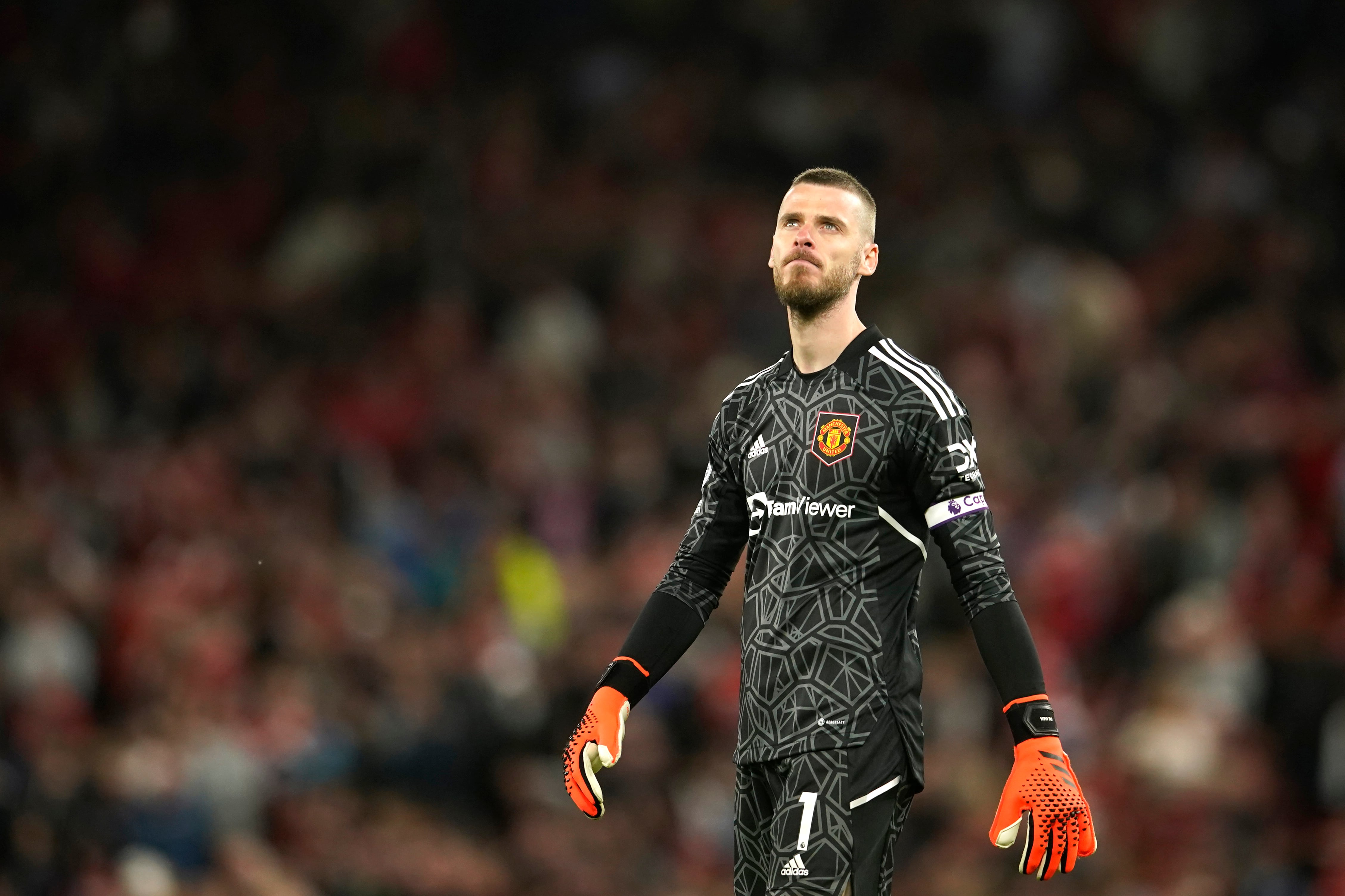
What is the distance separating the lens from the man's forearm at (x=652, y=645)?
521 cm

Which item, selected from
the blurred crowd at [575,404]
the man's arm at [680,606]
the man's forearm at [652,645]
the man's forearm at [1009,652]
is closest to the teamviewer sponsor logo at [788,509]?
the man's arm at [680,606]

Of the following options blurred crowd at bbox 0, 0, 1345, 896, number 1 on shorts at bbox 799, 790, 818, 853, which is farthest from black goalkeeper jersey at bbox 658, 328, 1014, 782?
blurred crowd at bbox 0, 0, 1345, 896

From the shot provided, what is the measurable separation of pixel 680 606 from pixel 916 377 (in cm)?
95

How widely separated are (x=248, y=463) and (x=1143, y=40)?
785cm

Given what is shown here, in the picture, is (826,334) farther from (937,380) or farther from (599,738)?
(599,738)

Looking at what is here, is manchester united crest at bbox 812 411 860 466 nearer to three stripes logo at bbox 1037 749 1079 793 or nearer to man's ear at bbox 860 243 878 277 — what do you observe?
man's ear at bbox 860 243 878 277

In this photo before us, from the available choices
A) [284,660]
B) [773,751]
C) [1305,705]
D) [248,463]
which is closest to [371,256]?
[248,463]

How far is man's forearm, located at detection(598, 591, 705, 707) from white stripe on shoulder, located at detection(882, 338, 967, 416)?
941 mm

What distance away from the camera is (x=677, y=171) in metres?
15.1

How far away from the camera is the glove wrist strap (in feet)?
15.2

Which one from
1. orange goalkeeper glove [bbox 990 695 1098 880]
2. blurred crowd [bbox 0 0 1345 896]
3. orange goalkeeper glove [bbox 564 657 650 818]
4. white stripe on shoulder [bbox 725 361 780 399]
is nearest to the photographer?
orange goalkeeper glove [bbox 990 695 1098 880]

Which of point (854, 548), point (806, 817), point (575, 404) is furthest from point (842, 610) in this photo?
point (575, 404)

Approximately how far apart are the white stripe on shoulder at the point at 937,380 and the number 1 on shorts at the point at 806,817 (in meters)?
1.07

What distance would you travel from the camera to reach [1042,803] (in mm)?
4535
